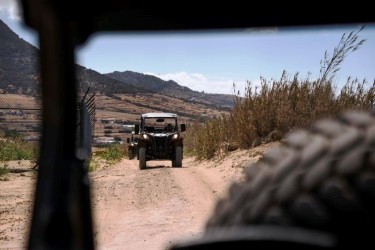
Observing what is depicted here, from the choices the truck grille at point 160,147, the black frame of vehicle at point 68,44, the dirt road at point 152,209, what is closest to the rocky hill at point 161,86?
the truck grille at point 160,147

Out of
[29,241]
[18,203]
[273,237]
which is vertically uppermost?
[273,237]

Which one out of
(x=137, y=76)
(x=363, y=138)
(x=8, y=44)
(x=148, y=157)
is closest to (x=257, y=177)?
(x=363, y=138)

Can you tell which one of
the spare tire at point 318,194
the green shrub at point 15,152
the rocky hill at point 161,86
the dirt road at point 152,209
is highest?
the rocky hill at point 161,86

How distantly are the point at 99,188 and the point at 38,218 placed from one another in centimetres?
950

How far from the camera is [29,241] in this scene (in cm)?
154

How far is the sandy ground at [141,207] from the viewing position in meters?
5.61

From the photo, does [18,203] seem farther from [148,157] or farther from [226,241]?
[148,157]

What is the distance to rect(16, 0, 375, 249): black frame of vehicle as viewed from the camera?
143 cm

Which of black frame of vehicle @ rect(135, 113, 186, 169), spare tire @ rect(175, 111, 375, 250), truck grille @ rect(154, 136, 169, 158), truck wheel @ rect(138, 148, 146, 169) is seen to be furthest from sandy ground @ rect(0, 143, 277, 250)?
truck grille @ rect(154, 136, 169, 158)

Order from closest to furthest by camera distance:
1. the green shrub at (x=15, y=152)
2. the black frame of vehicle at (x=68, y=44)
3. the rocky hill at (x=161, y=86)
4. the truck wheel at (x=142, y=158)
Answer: the black frame of vehicle at (x=68, y=44) < the truck wheel at (x=142, y=158) < the green shrub at (x=15, y=152) < the rocky hill at (x=161, y=86)

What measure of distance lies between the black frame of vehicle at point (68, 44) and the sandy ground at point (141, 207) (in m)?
1.34

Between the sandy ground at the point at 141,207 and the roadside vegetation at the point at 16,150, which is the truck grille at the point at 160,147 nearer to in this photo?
the roadside vegetation at the point at 16,150

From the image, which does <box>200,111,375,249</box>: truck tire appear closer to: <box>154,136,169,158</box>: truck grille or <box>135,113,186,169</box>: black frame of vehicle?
<box>135,113,186,169</box>: black frame of vehicle

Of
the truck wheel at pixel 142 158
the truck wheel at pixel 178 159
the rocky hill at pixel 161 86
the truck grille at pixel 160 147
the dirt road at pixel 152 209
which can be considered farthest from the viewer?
the rocky hill at pixel 161 86
